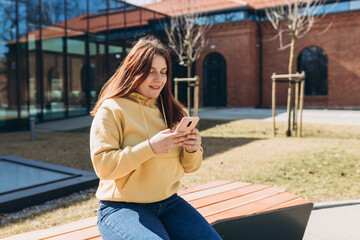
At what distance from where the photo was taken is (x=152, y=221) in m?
2.01

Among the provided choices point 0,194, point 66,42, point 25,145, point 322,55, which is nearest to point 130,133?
point 0,194

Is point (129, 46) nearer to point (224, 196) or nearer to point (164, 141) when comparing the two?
point (224, 196)

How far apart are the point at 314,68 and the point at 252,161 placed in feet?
53.4

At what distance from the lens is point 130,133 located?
2.08 metres

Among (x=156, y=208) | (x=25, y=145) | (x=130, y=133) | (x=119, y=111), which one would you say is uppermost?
(x=119, y=111)

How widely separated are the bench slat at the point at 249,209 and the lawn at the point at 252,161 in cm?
171

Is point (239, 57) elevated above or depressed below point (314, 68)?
above

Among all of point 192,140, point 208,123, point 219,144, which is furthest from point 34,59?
point 192,140

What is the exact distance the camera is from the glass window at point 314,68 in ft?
68.3

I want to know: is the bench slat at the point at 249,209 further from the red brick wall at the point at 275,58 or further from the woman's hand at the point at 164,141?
the red brick wall at the point at 275,58

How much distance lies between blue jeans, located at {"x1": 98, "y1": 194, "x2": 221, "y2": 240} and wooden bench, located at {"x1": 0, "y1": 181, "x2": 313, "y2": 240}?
1.45ft

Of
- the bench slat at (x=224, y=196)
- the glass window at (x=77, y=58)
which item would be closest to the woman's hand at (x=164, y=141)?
the bench slat at (x=224, y=196)

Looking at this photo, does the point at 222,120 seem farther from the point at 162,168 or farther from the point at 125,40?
the point at 162,168

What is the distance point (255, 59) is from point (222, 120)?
10.1 meters
